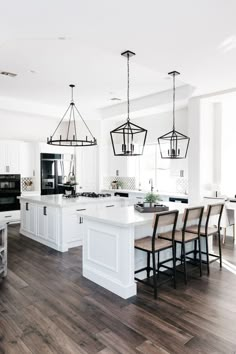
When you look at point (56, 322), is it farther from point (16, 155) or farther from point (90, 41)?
point (16, 155)

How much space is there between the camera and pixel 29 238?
5.65 m

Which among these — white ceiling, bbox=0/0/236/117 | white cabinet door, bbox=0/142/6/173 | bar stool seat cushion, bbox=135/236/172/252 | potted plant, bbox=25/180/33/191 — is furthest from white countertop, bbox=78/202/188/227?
potted plant, bbox=25/180/33/191

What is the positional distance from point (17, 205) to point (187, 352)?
5780 millimetres

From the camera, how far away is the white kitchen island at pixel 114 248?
10.1ft

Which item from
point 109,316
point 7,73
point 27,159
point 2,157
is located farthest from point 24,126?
point 109,316

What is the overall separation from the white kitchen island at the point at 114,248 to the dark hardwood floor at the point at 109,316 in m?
0.15

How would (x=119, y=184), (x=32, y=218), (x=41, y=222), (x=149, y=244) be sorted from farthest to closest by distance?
(x=119, y=184), (x=32, y=218), (x=41, y=222), (x=149, y=244)

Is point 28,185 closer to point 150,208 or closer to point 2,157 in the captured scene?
point 2,157

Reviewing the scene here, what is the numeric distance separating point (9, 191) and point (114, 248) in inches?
178

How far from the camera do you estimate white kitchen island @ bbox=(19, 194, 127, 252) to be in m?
4.78

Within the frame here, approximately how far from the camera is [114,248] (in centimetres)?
318

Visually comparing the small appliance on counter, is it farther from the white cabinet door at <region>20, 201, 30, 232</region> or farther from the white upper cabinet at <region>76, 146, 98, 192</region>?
the white upper cabinet at <region>76, 146, 98, 192</region>

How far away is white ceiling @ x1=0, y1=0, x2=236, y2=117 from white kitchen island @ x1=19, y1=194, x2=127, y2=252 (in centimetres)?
233

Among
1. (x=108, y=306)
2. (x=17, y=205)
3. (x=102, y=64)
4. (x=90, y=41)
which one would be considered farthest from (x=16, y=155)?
(x=108, y=306)
